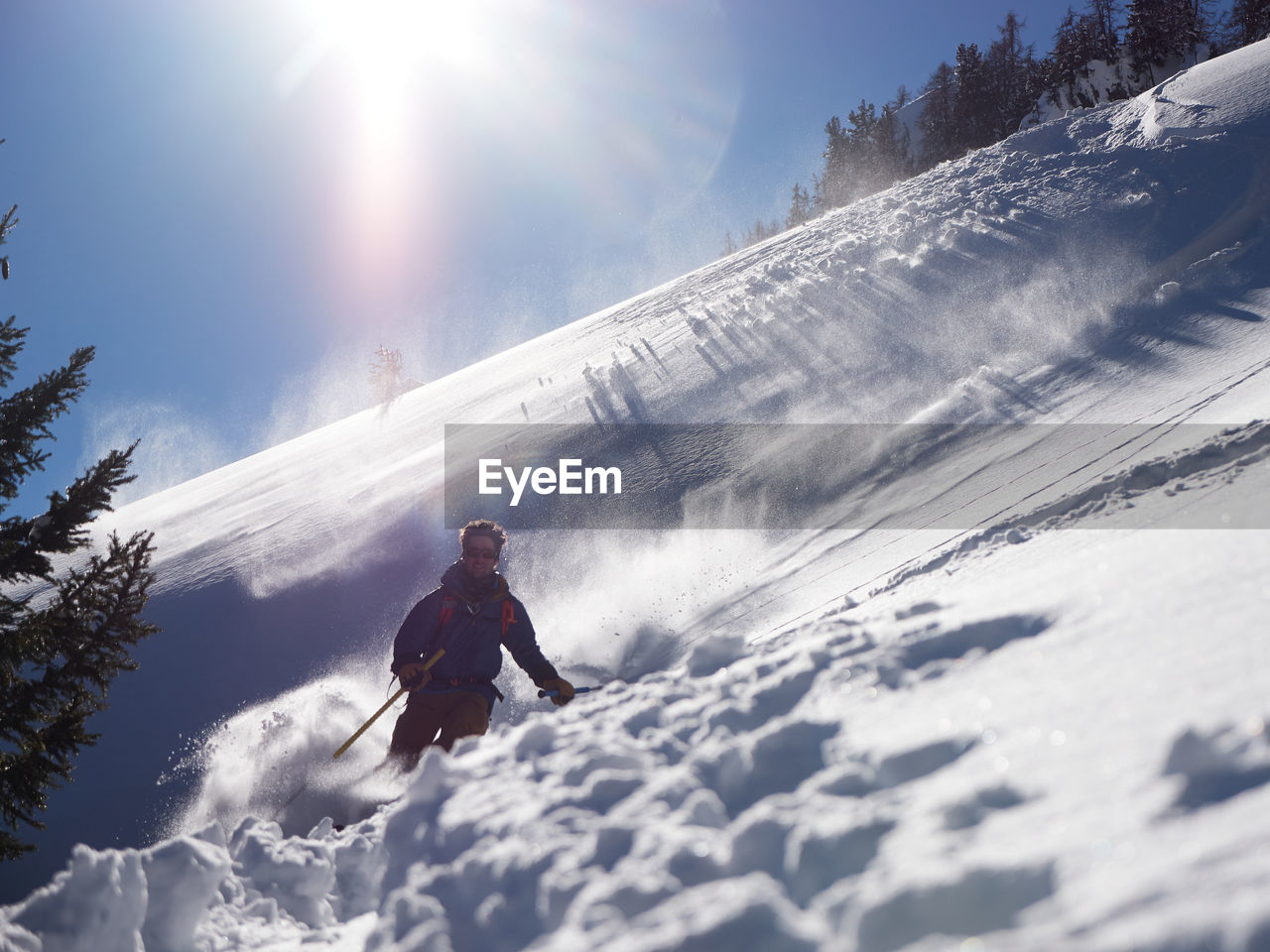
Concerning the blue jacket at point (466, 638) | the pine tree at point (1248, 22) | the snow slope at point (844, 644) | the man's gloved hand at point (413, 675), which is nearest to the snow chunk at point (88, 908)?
the snow slope at point (844, 644)

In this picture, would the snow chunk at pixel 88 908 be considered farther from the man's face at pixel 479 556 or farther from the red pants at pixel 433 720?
the man's face at pixel 479 556

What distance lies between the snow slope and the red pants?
0.39 m

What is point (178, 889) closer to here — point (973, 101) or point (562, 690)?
point (562, 690)

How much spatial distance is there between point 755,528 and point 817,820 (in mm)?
5270

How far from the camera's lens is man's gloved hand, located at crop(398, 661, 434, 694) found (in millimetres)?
5180

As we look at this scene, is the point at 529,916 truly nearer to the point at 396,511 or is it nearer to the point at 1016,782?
the point at 1016,782

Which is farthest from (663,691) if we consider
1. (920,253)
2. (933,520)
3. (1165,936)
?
(920,253)

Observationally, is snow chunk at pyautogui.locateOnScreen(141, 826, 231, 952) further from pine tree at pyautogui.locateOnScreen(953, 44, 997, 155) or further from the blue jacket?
pine tree at pyautogui.locateOnScreen(953, 44, 997, 155)

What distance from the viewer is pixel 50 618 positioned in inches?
203

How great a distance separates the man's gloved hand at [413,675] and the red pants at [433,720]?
0.39 ft

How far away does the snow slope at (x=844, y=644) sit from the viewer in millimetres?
1668

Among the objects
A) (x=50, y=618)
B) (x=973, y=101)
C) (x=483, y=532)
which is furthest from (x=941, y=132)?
(x=50, y=618)

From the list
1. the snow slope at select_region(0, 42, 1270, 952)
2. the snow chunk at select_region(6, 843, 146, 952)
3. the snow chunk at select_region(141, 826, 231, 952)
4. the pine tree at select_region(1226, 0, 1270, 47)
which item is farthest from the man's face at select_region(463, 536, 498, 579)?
the pine tree at select_region(1226, 0, 1270, 47)

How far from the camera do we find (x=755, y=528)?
283 inches
